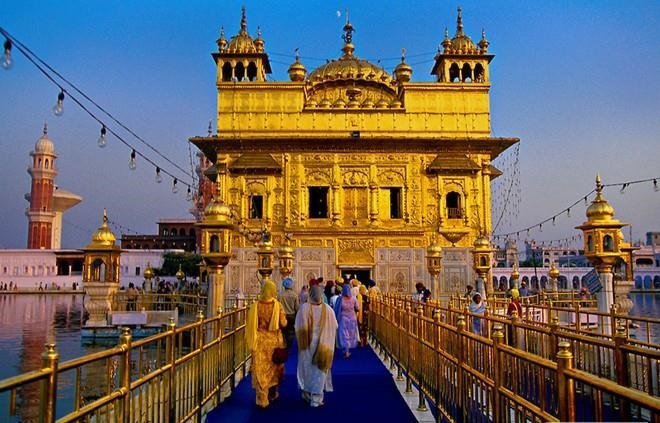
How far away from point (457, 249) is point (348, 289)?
40.7ft

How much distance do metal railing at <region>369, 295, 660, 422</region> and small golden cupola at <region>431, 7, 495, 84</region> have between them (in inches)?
754

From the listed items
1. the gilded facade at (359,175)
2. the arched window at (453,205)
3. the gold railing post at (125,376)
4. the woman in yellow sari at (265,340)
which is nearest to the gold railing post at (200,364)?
the woman in yellow sari at (265,340)

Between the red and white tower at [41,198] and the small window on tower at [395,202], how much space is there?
47481 millimetres

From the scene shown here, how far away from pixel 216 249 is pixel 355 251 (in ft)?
31.3

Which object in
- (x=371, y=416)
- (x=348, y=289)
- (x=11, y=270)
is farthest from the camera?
(x=11, y=270)

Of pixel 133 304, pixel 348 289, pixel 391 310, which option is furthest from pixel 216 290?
pixel 133 304

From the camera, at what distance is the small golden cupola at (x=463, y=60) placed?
80.6 feet

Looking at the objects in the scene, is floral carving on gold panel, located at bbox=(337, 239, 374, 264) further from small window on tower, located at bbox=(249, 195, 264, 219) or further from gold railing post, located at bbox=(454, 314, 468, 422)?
gold railing post, located at bbox=(454, 314, 468, 422)

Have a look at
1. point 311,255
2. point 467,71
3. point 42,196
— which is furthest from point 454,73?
point 42,196

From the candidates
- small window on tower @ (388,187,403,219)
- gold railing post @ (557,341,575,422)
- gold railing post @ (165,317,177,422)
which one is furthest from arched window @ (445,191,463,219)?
gold railing post @ (557,341,575,422)

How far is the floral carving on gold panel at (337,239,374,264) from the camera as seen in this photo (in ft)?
71.9

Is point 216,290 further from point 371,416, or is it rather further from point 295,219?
point 295,219

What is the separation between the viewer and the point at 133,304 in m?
17.9

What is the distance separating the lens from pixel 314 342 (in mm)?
6344
